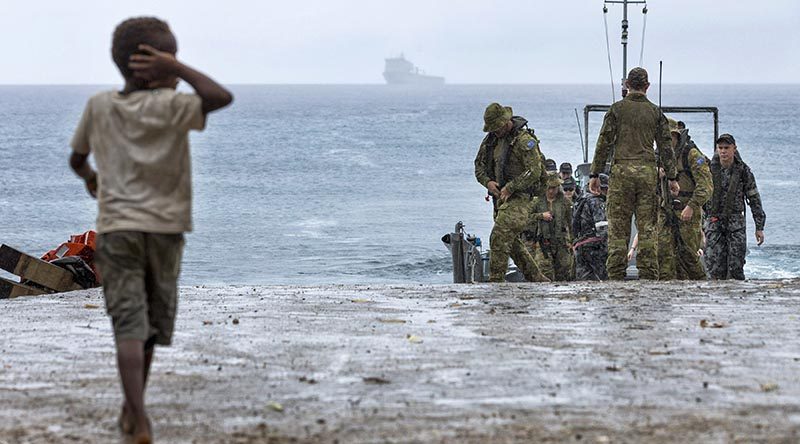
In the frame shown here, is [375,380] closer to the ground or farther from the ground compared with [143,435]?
closer to the ground

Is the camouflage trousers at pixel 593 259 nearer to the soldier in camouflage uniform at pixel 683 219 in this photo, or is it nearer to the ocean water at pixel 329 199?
the soldier in camouflage uniform at pixel 683 219

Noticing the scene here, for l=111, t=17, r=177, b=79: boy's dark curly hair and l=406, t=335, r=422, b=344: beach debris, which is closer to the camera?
l=111, t=17, r=177, b=79: boy's dark curly hair

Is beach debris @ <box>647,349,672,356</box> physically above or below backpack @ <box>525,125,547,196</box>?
below

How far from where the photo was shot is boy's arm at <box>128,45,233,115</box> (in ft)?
17.7

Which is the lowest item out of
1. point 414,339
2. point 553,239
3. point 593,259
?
point 593,259

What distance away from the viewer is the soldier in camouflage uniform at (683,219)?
12.7 meters

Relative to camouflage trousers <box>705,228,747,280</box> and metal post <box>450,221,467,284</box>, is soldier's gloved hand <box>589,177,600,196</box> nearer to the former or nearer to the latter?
camouflage trousers <box>705,228,747,280</box>

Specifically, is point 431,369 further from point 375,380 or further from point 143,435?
point 143,435

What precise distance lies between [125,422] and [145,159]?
1105 millimetres

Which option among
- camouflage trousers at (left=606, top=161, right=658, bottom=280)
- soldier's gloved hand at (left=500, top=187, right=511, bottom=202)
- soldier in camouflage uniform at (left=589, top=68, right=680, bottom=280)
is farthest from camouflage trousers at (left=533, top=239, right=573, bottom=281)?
soldier in camouflage uniform at (left=589, top=68, right=680, bottom=280)

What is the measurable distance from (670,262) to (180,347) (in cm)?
603

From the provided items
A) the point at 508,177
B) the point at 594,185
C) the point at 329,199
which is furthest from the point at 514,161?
the point at 329,199

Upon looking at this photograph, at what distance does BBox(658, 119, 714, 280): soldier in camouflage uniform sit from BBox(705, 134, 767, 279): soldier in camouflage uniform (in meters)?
0.63

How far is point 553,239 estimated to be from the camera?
15.2 m
